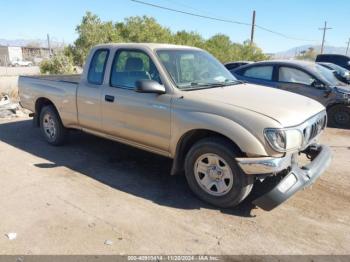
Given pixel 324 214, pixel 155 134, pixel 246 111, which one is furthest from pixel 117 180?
pixel 324 214

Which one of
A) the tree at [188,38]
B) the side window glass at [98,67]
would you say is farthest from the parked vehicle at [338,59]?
the side window glass at [98,67]

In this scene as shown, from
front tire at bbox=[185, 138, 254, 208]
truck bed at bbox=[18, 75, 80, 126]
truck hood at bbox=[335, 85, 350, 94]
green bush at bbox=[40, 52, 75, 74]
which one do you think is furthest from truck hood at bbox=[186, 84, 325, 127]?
green bush at bbox=[40, 52, 75, 74]

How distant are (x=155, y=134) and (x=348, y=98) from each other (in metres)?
5.75

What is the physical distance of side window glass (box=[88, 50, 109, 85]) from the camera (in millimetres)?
5367

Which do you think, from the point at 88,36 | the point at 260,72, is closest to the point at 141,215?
the point at 260,72

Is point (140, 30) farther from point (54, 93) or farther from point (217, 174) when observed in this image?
Result: point (217, 174)

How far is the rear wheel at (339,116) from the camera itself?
8.50m

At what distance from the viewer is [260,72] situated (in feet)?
29.4

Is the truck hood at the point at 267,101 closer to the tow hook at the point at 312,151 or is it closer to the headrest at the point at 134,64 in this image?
the tow hook at the point at 312,151

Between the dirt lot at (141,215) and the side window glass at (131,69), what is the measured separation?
1.40 meters

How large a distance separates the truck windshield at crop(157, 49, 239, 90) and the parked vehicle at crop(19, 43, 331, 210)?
17mm

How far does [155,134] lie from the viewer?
182 inches

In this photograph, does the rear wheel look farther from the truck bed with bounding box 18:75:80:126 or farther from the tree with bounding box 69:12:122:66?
the tree with bounding box 69:12:122:66

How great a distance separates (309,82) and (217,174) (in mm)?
5458
